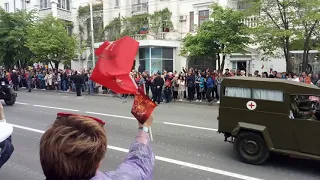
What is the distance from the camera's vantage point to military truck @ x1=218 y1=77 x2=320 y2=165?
17.6ft

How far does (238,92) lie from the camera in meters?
6.16

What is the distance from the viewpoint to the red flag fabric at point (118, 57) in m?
2.02

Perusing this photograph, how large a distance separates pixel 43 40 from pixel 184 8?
1331 cm

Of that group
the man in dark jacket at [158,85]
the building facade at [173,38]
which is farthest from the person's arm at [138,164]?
the building facade at [173,38]

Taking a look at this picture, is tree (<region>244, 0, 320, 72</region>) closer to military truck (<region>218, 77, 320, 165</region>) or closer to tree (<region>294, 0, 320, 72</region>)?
tree (<region>294, 0, 320, 72</region>)

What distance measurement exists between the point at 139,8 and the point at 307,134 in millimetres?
26981

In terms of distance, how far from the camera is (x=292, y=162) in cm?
591

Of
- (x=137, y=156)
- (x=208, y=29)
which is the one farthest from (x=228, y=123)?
(x=208, y=29)

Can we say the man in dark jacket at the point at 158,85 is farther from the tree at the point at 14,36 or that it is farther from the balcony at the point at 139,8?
the balcony at the point at 139,8

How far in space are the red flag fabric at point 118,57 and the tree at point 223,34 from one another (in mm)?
Answer: 13651

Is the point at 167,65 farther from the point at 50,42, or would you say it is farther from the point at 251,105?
the point at 251,105

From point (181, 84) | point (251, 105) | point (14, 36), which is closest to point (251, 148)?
point (251, 105)

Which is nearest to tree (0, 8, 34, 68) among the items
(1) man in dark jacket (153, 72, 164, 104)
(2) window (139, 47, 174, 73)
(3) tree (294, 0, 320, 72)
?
(2) window (139, 47, 174, 73)

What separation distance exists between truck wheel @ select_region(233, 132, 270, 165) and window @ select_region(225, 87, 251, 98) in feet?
2.74
